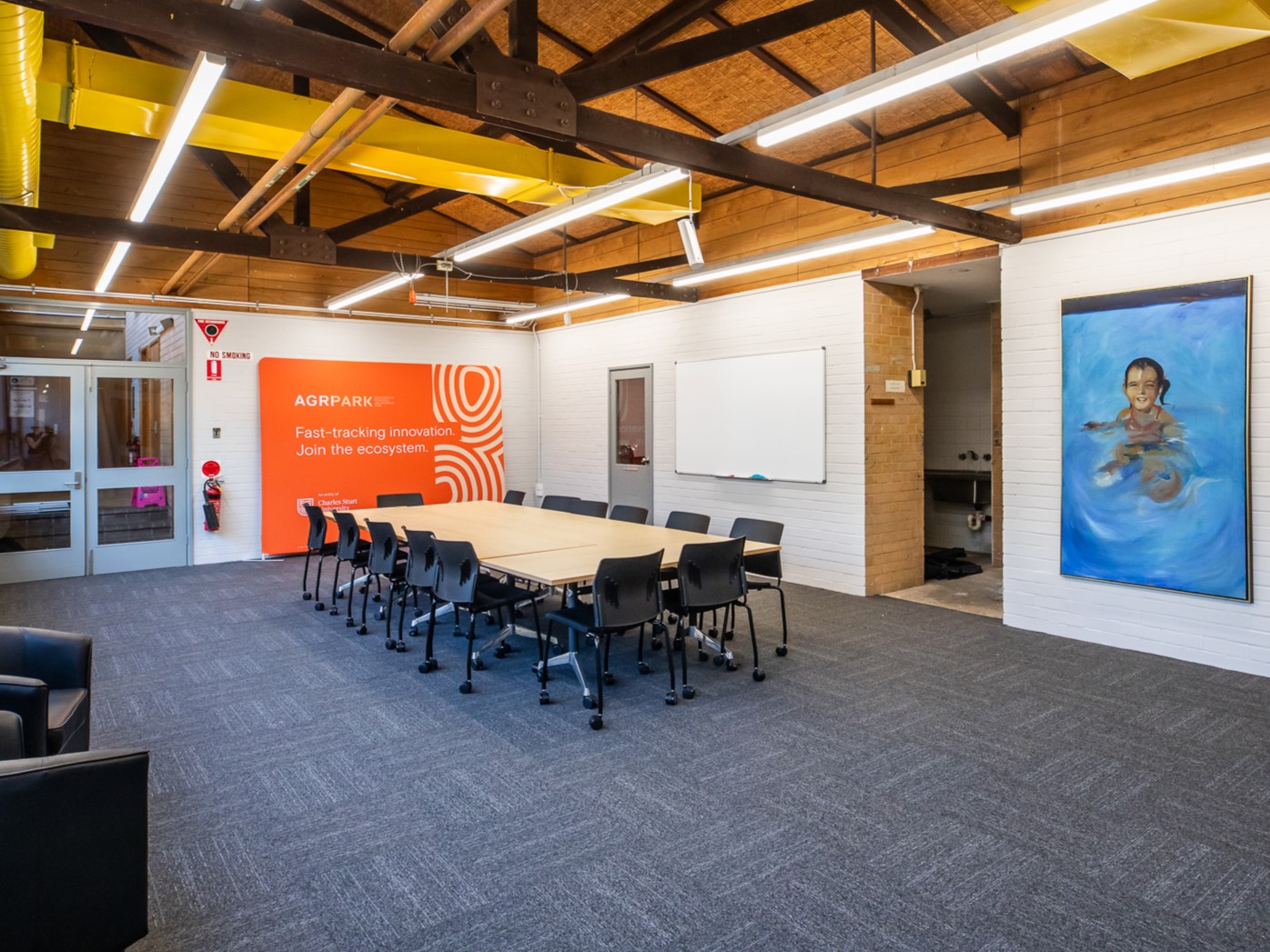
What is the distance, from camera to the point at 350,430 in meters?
9.05

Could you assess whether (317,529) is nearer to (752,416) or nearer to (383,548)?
(383,548)

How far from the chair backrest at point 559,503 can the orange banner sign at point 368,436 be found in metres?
2.88

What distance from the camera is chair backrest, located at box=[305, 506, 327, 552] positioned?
6.52 meters

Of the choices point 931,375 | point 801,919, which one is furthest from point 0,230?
point 931,375

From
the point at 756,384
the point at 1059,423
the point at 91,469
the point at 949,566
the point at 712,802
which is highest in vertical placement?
the point at 756,384

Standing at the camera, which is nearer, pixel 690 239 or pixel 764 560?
pixel 764 560

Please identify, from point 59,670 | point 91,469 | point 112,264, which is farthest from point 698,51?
point 91,469

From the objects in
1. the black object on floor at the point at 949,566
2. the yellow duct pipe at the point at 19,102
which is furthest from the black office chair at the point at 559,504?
the yellow duct pipe at the point at 19,102

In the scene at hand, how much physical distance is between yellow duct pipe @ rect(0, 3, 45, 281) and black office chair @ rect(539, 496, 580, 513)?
426 centimetres

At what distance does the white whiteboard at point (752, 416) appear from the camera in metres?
6.93

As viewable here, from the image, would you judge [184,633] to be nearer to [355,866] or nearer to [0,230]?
[0,230]

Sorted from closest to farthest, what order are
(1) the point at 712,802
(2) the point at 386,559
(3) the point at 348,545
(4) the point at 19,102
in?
(1) the point at 712,802 < (4) the point at 19,102 < (2) the point at 386,559 < (3) the point at 348,545

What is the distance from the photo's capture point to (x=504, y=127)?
321 centimetres

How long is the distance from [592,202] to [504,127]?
4.35 feet
